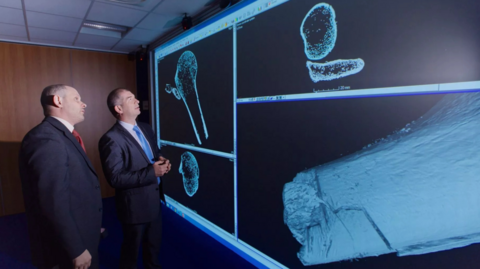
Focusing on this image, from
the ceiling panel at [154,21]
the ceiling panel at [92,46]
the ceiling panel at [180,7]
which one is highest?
the ceiling panel at [92,46]

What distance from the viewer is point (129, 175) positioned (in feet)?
5.48

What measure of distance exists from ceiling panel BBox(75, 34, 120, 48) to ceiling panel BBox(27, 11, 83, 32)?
27cm

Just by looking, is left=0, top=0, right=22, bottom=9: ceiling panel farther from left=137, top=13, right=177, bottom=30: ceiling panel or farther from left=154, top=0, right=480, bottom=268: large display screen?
left=154, top=0, right=480, bottom=268: large display screen

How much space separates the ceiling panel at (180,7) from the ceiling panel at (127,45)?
48.4 inches

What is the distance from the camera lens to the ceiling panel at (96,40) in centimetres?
321

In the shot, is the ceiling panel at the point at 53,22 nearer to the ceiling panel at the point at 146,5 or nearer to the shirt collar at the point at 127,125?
the ceiling panel at the point at 146,5

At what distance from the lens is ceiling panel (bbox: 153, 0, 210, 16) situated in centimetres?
217

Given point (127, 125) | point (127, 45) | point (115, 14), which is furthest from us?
point (127, 45)

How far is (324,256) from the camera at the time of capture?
1.38m

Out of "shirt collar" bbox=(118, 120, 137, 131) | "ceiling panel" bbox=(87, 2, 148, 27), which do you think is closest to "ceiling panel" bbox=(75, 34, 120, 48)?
"ceiling panel" bbox=(87, 2, 148, 27)

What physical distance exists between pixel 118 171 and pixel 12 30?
2.71 metres

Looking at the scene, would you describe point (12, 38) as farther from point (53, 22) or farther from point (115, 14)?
point (115, 14)

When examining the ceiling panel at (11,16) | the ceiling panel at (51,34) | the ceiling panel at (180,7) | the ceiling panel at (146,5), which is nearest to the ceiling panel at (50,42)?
the ceiling panel at (51,34)

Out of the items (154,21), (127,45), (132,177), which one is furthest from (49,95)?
(127,45)
